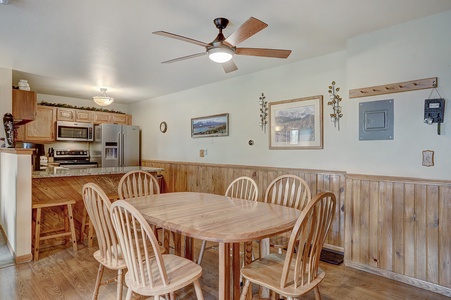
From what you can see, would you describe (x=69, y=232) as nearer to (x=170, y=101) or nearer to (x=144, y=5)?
(x=144, y=5)

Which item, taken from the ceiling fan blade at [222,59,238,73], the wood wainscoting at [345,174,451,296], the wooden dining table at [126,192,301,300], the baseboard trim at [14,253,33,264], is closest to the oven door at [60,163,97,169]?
the baseboard trim at [14,253,33,264]

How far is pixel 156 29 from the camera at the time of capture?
255 centimetres

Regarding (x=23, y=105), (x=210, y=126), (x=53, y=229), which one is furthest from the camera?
(x=210, y=126)

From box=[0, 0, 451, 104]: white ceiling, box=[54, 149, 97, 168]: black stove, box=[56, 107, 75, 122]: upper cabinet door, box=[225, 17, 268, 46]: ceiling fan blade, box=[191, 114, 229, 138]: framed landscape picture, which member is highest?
box=[0, 0, 451, 104]: white ceiling

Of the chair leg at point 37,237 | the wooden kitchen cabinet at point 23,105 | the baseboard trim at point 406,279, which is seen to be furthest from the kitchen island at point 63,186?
the baseboard trim at point 406,279

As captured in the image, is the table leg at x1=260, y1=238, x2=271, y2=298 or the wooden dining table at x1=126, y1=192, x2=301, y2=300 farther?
the table leg at x1=260, y1=238, x2=271, y2=298

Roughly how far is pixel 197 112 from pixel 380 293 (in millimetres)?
3793

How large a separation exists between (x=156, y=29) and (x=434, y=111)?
2.65 m

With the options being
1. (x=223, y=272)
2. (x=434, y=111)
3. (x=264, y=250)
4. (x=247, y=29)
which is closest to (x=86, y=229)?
(x=264, y=250)

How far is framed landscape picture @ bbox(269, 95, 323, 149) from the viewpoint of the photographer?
332cm

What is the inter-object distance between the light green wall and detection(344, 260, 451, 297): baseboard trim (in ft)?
3.07

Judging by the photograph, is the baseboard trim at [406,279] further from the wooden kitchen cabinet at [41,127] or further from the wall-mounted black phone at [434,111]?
the wooden kitchen cabinet at [41,127]

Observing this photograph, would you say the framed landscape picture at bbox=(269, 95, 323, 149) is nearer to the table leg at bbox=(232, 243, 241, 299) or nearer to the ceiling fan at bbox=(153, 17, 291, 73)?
the ceiling fan at bbox=(153, 17, 291, 73)

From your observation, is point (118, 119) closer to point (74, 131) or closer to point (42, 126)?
point (74, 131)
